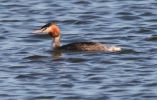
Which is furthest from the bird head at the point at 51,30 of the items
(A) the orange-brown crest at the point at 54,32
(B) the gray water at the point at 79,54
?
(B) the gray water at the point at 79,54

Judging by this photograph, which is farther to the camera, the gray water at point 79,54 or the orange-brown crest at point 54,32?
the orange-brown crest at point 54,32

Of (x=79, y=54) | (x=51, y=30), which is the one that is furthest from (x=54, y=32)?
(x=79, y=54)

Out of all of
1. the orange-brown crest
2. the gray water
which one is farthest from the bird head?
the gray water

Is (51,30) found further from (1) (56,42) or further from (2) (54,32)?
(1) (56,42)

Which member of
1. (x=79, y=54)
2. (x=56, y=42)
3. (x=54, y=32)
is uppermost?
(x=54, y=32)

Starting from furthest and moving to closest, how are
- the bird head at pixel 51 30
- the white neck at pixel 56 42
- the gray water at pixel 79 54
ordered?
the bird head at pixel 51 30
the white neck at pixel 56 42
the gray water at pixel 79 54

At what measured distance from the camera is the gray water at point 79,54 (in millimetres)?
16703

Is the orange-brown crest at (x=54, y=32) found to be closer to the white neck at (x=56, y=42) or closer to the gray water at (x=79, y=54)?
the white neck at (x=56, y=42)

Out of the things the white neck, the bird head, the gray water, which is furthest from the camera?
the bird head

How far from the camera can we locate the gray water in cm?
1670

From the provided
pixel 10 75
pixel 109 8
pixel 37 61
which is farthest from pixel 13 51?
pixel 109 8

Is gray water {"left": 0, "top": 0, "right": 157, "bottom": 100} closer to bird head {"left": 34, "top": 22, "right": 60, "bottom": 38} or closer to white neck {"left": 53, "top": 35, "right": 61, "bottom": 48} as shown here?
white neck {"left": 53, "top": 35, "right": 61, "bottom": 48}

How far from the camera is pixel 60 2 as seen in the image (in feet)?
87.9

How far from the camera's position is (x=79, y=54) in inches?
795
